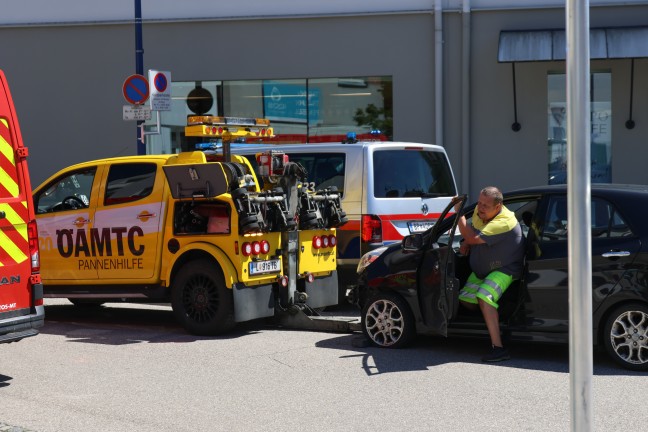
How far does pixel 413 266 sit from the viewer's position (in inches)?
342

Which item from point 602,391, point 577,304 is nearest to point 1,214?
point 602,391

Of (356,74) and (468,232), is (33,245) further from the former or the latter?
(356,74)

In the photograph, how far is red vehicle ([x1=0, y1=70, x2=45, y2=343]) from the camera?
7.69 meters

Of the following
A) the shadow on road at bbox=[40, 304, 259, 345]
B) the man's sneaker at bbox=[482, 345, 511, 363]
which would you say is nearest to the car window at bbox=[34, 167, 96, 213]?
the shadow on road at bbox=[40, 304, 259, 345]

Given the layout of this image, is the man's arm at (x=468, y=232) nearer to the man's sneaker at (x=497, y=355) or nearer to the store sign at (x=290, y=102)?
the man's sneaker at (x=497, y=355)

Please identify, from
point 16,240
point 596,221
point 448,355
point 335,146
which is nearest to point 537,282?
point 596,221

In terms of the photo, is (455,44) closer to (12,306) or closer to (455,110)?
(455,110)

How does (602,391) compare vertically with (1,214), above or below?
below

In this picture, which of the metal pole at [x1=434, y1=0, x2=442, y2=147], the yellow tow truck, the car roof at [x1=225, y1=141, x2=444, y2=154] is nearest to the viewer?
the yellow tow truck

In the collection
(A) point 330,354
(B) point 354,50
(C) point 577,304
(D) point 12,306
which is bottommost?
(A) point 330,354

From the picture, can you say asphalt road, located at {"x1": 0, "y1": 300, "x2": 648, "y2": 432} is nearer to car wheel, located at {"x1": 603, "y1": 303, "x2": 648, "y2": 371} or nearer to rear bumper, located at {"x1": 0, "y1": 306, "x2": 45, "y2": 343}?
car wheel, located at {"x1": 603, "y1": 303, "x2": 648, "y2": 371}

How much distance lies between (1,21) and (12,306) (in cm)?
1387

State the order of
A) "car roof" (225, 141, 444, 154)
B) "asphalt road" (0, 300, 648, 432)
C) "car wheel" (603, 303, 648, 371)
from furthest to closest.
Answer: "car roof" (225, 141, 444, 154) → "car wheel" (603, 303, 648, 371) → "asphalt road" (0, 300, 648, 432)

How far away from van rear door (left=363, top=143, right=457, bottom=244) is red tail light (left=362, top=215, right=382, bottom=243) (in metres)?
0.05
